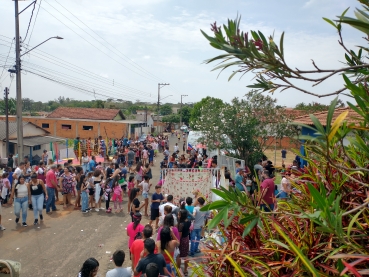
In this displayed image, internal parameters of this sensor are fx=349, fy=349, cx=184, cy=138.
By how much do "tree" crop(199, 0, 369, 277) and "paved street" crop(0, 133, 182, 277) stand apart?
16.6ft

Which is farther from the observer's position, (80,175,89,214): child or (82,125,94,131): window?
(82,125,94,131): window

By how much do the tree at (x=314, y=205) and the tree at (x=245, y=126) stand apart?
1369 centimetres

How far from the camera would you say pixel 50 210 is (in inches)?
432

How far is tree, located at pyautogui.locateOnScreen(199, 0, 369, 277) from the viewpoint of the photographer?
153 cm

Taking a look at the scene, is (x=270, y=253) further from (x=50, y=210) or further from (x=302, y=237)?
(x=50, y=210)

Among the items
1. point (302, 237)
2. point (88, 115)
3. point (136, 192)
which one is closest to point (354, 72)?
point (302, 237)

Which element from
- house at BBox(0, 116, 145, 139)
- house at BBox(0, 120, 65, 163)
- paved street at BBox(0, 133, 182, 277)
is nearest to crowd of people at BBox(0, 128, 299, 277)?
paved street at BBox(0, 133, 182, 277)

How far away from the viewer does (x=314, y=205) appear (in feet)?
5.35

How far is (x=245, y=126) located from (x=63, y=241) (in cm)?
1023

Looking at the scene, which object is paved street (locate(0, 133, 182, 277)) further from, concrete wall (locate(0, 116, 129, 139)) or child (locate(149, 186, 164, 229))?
concrete wall (locate(0, 116, 129, 139))

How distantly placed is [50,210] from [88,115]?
3656cm

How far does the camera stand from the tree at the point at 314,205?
1.53m

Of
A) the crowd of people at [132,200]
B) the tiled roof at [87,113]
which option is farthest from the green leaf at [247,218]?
the tiled roof at [87,113]

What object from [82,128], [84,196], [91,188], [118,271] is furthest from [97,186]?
[82,128]
